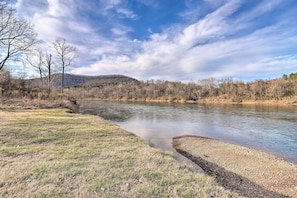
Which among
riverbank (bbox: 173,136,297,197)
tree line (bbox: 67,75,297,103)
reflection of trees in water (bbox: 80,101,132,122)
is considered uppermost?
tree line (bbox: 67,75,297,103)

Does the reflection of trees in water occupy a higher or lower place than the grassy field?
lower

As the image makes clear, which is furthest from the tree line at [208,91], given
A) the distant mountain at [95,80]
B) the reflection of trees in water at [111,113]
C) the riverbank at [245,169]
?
the distant mountain at [95,80]

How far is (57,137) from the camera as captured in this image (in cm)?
806

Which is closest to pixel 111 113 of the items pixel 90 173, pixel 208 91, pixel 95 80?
pixel 90 173

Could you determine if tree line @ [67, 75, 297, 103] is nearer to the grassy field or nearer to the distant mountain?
the grassy field

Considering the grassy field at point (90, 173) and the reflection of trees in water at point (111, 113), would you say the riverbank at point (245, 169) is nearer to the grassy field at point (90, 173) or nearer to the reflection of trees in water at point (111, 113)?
the grassy field at point (90, 173)

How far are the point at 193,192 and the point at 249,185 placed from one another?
3.53m

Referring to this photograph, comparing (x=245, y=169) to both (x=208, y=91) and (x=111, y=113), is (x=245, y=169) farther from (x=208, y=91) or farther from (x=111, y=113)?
(x=208, y=91)

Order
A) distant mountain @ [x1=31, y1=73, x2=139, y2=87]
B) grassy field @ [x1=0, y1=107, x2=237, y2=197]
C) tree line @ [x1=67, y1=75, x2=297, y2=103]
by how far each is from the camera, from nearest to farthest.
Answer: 1. grassy field @ [x1=0, y1=107, x2=237, y2=197]
2. tree line @ [x1=67, y1=75, x2=297, y2=103]
3. distant mountain @ [x1=31, y1=73, x2=139, y2=87]

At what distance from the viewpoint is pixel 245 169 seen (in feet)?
26.2

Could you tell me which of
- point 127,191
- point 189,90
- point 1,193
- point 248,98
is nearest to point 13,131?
point 1,193

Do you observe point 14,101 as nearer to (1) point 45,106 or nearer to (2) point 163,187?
(1) point 45,106

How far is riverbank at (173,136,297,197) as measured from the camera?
623 centimetres

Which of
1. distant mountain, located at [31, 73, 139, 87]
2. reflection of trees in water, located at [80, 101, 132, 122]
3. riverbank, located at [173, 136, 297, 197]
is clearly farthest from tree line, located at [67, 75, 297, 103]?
distant mountain, located at [31, 73, 139, 87]
